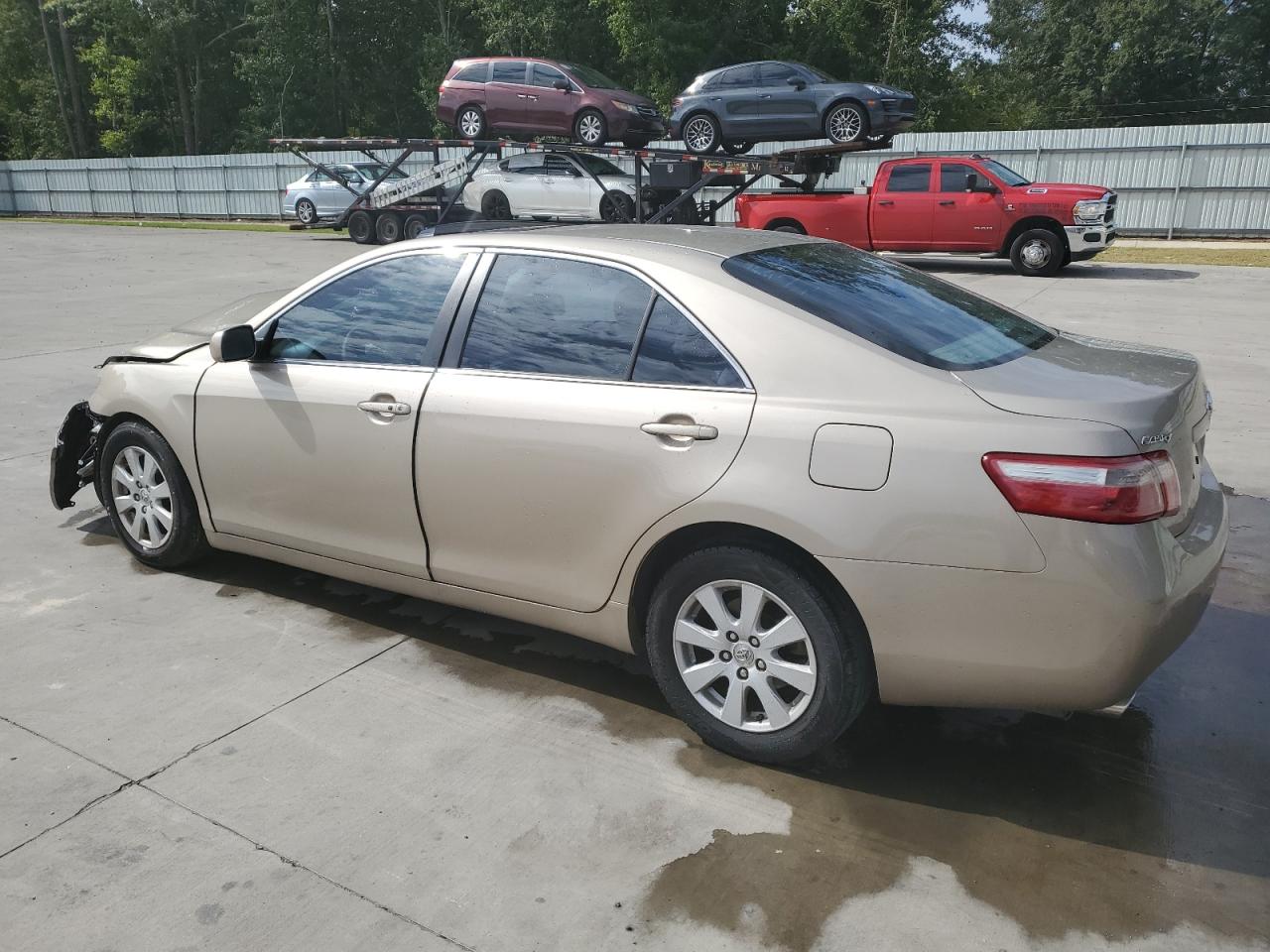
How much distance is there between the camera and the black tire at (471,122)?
19969 millimetres

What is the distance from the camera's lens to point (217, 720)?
11.7 ft

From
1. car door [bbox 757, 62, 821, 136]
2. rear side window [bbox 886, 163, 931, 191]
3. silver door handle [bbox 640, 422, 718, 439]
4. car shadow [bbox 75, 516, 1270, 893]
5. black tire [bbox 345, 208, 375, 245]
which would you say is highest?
car door [bbox 757, 62, 821, 136]

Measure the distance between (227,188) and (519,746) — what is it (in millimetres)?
36365

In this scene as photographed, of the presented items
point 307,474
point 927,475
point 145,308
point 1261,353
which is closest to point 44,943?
point 307,474

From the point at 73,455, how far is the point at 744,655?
146 inches

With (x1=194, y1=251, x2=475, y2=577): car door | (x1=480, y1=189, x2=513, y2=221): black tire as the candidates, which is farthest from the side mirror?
(x1=480, y1=189, x2=513, y2=221): black tire

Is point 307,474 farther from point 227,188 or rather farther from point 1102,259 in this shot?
point 227,188

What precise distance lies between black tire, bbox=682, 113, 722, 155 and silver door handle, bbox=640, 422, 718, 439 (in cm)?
1657

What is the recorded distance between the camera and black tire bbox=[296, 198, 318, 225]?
26328mm

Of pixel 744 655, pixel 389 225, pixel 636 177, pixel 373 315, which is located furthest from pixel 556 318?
pixel 389 225

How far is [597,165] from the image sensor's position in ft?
64.3

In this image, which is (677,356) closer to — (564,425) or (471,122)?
(564,425)

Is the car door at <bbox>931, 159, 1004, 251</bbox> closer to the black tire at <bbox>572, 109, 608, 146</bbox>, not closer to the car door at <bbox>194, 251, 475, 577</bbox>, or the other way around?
the black tire at <bbox>572, 109, 608, 146</bbox>

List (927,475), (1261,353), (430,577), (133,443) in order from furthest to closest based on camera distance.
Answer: (1261,353) < (133,443) < (430,577) < (927,475)
